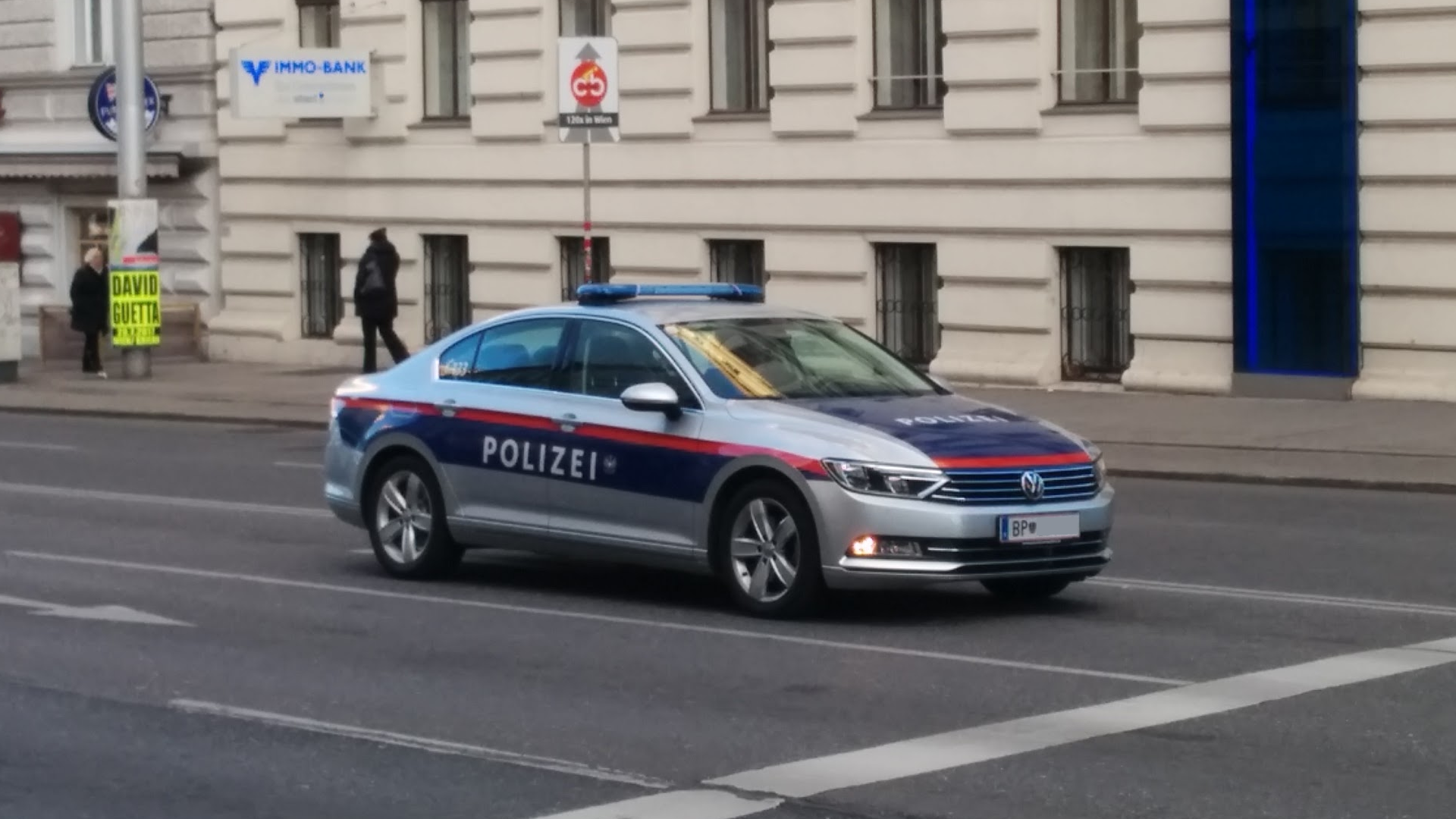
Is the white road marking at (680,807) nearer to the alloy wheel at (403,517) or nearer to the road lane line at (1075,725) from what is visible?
the road lane line at (1075,725)

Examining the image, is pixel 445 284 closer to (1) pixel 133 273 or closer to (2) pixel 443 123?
(2) pixel 443 123

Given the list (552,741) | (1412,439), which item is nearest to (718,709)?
(552,741)

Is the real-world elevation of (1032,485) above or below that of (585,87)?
below

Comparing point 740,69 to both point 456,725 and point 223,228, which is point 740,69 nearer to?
point 223,228

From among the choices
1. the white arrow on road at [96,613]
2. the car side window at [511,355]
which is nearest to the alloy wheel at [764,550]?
the car side window at [511,355]

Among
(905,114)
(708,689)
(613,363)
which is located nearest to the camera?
(708,689)

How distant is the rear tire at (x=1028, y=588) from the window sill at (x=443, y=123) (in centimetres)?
2018

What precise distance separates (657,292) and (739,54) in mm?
15768

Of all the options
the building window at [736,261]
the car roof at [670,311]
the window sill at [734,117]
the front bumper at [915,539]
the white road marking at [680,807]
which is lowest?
the white road marking at [680,807]

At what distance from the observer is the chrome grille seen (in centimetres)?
1127

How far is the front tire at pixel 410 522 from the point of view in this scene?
43.6 ft

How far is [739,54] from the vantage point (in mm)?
28812

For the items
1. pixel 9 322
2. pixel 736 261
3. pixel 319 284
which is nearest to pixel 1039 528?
pixel 736 261

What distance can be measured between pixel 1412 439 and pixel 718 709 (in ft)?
38.5
